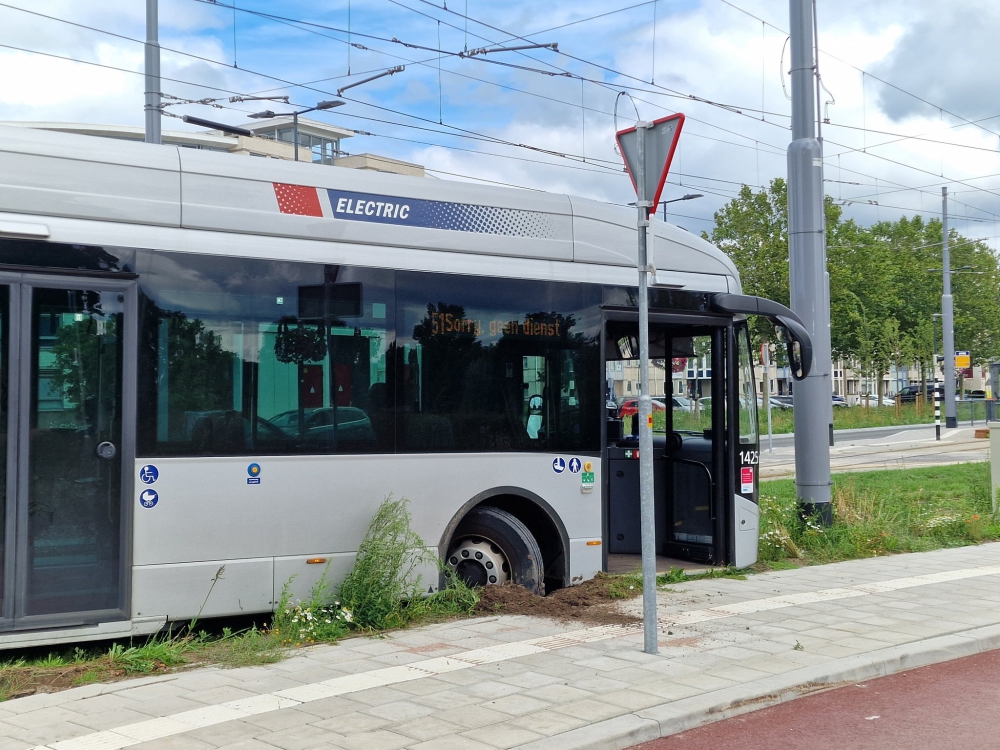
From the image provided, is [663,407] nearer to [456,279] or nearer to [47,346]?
[456,279]

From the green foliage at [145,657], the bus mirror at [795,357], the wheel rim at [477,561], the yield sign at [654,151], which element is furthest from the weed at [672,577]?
the green foliage at [145,657]

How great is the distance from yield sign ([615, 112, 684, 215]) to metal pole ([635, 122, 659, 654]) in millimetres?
26

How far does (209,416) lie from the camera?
7.03 m

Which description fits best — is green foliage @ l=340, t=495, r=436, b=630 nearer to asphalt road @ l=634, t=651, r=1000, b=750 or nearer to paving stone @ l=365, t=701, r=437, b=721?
paving stone @ l=365, t=701, r=437, b=721

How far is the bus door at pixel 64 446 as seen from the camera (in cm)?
639

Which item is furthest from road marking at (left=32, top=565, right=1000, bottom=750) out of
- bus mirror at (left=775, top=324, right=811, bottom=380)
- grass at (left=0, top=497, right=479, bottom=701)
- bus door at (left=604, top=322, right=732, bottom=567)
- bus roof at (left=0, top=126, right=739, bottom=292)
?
bus roof at (left=0, top=126, right=739, bottom=292)

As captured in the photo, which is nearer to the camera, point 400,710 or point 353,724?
point 353,724

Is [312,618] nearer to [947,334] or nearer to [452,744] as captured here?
[452,744]

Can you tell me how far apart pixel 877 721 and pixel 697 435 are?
4.52 metres

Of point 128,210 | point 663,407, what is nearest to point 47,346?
point 128,210

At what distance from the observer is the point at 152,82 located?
13.6 meters

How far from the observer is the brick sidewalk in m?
5.32

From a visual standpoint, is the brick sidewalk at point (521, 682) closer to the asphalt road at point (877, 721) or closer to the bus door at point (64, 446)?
the asphalt road at point (877, 721)

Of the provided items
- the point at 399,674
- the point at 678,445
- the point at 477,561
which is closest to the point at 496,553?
the point at 477,561
